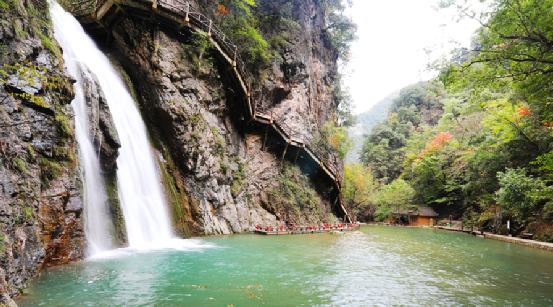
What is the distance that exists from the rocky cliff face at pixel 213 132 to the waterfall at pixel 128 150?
102cm

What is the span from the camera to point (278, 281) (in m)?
7.16

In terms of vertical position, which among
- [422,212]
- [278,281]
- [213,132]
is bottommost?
[422,212]

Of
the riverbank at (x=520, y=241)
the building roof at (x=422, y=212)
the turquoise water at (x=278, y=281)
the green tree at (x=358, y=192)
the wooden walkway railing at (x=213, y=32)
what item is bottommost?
the riverbank at (x=520, y=241)

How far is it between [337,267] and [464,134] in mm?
32897

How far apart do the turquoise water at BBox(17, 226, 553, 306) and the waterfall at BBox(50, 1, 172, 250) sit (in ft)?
5.32

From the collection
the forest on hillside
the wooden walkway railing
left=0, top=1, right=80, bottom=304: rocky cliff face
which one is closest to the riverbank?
the forest on hillside

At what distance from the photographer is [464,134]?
34.5 metres

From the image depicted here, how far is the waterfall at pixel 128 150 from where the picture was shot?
10.6 metres

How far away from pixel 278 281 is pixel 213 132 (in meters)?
11.4

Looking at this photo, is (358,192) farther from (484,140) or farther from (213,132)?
(213,132)

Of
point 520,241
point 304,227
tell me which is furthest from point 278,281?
point 520,241

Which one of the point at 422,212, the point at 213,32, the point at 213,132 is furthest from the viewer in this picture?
the point at 422,212

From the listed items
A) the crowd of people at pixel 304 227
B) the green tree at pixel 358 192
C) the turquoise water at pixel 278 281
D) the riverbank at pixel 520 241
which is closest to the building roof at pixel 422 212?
the green tree at pixel 358 192

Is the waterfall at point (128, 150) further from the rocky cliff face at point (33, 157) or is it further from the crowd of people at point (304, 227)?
the crowd of people at point (304, 227)
